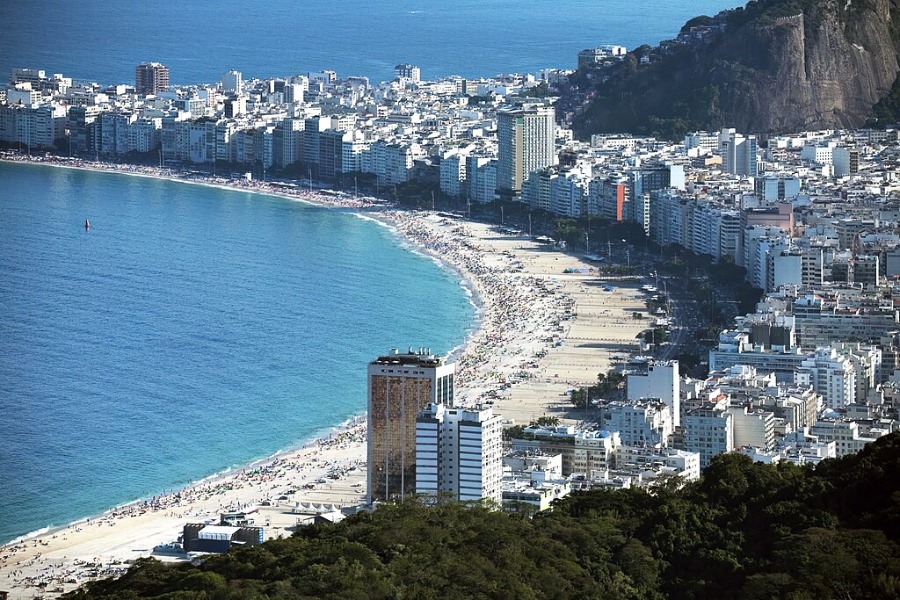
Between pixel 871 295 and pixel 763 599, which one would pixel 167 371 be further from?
pixel 763 599

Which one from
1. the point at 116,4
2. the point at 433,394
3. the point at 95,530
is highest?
the point at 116,4

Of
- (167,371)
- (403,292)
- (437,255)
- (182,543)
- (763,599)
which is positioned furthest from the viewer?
(437,255)

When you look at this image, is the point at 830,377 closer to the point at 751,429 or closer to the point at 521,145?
the point at 751,429

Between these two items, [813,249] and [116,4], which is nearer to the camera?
[813,249]

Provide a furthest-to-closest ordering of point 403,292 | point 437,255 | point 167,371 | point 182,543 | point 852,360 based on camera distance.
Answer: point 437,255 → point 403,292 → point 167,371 → point 852,360 → point 182,543

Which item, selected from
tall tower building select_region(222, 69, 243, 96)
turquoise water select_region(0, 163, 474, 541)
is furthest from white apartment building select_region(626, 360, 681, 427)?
tall tower building select_region(222, 69, 243, 96)

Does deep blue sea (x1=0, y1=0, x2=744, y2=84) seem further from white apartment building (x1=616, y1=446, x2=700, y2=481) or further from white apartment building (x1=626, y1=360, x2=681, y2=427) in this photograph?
white apartment building (x1=616, y1=446, x2=700, y2=481)

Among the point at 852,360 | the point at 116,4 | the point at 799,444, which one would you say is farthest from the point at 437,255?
the point at 116,4

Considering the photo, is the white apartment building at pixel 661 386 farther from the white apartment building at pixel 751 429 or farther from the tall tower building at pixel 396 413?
the tall tower building at pixel 396 413
